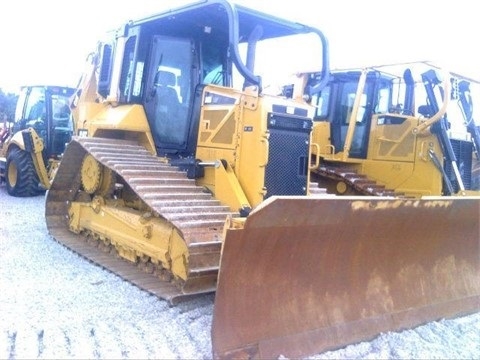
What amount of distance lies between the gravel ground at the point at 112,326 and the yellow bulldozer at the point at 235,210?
0.52 ft

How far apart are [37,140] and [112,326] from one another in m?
7.45

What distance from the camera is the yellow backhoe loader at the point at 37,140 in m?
10.5

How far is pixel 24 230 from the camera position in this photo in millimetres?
7188

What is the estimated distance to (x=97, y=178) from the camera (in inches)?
230

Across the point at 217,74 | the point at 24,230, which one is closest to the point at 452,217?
the point at 217,74

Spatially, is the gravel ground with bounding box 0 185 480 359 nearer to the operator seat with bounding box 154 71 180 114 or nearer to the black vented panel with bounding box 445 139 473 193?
the operator seat with bounding box 154 71 180 114

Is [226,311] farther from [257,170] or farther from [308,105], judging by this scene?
[308,105]

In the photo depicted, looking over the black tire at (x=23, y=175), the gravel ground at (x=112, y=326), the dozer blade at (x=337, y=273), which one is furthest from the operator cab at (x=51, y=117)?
the dozer blade at (x=337, y=273)

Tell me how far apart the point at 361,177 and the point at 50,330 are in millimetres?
5847

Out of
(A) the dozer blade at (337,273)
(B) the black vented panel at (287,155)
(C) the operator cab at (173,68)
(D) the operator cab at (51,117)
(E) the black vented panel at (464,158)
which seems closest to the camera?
(A) the dozer blade at (337,273)

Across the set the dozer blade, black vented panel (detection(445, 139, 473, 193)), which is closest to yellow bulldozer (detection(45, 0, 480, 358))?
the dozer blade

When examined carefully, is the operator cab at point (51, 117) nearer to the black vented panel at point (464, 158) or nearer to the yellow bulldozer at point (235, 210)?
the yellow bulldozer at point (235, 210)

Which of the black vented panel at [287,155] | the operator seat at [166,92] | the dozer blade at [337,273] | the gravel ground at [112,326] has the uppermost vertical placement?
the operator seat at [166,92]

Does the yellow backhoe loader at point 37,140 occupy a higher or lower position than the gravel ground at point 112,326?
higher
